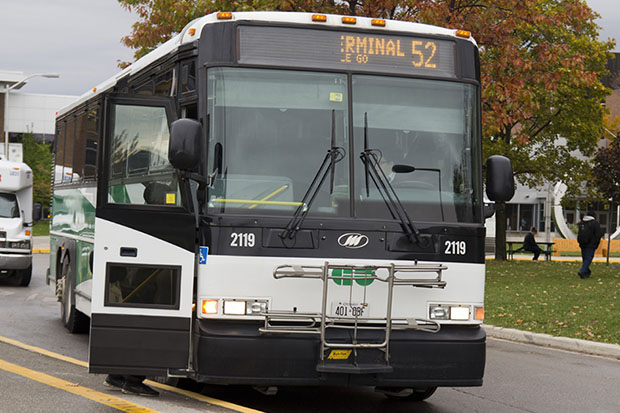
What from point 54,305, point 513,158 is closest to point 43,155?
point 513,158

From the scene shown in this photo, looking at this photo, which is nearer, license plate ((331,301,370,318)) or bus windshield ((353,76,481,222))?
license plate ((331,301,370,318))

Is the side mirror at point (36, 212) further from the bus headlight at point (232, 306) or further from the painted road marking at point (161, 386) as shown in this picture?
the bus headlight at point (232, 306)

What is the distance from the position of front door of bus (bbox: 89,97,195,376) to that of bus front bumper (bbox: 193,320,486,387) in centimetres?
28

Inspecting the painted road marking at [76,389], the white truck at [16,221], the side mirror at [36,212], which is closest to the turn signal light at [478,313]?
the painted road marking at [76,389]

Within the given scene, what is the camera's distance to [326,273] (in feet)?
23.9

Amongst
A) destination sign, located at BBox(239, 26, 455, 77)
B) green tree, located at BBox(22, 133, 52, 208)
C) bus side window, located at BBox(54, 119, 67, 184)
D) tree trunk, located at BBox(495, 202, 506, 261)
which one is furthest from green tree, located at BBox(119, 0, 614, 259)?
green tree, located at BBox(22, 133, 52, 208)

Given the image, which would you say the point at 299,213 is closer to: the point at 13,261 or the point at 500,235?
the point at 13,261

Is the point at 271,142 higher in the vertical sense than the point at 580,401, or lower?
higher

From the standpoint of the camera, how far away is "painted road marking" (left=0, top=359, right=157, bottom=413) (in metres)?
7.38

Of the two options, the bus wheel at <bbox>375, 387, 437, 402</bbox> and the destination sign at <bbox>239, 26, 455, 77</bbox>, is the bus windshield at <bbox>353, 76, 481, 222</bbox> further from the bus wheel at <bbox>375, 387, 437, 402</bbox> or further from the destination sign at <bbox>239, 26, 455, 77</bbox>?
the bus wheel at <bbox>375, 387, 437, 402</bbox>

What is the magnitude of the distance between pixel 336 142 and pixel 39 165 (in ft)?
156

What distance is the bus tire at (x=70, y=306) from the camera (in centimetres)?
1270

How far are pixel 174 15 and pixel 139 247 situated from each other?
16.0m

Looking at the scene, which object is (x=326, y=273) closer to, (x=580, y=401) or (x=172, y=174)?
(x=172, y=174)
